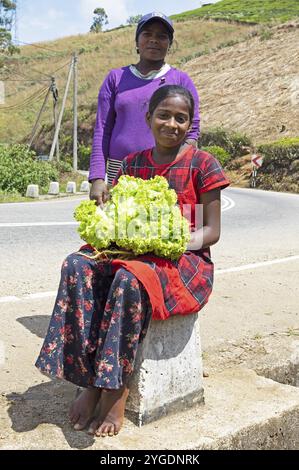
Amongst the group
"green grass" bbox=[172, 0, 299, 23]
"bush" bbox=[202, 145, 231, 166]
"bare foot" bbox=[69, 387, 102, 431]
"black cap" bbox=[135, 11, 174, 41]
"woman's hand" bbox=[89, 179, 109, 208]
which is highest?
"green grass" bbox=[172, 0, 299, 23]

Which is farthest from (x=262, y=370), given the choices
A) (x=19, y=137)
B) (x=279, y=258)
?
(x=19, y=137)

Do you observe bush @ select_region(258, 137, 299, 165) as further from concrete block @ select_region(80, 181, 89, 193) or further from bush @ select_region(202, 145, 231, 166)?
concrete block @ select_region(80, 181, 89, 193)

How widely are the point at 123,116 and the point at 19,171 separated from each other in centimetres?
1584

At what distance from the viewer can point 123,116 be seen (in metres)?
4.02

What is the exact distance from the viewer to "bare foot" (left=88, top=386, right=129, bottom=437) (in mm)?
2820

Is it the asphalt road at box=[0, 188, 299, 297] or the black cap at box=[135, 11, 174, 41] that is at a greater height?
the black cap at box=[135, 11, 174, 41]

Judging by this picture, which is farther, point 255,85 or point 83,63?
point 83,63

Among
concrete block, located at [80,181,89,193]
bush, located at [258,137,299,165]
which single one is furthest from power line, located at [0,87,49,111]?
concrete block, located at [80,181,89,193]

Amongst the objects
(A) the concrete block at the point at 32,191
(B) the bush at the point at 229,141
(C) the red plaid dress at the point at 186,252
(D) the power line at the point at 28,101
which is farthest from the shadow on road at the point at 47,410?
(D) the power line at the point at 28,101

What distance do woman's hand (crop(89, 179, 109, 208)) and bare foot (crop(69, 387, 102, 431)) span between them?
108cm

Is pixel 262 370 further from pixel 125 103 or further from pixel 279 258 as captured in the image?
pixel 279 258

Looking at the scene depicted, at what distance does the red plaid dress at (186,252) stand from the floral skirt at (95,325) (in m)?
0.16

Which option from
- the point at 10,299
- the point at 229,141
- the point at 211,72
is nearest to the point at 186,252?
the point at 10,299

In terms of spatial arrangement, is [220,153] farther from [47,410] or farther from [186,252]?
[47,410]
